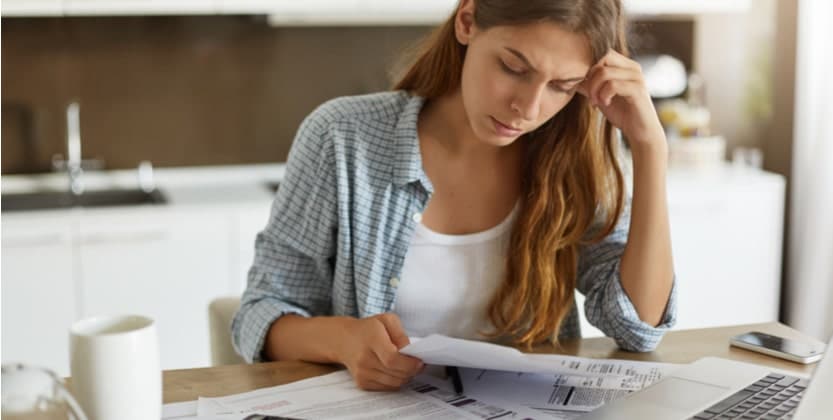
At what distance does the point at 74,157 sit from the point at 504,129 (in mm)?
2271

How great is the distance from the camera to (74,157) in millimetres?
3328

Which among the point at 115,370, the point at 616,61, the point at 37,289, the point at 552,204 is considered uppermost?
the point at 616,61

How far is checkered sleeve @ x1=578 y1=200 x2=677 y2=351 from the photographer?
1.46 meters

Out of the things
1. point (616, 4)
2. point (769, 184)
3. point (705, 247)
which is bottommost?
point (705, 247)

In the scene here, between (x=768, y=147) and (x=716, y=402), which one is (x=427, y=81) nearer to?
(x=716, y=402)

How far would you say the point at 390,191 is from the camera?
1602mm

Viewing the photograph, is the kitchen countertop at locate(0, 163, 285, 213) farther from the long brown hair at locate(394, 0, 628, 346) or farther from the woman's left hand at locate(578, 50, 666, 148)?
the woman's left hand at locate(578, 50, 666, 148)

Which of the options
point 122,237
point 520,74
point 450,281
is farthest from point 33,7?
point 520,74

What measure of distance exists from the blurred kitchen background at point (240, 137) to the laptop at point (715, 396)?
1.90 meters

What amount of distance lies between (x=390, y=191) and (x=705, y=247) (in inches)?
81.7

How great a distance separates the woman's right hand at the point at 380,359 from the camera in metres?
1.27

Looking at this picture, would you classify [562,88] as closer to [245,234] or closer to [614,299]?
[614,299]

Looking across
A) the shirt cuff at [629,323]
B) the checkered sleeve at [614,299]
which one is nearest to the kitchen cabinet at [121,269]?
the checkered sleeve at [614,299]

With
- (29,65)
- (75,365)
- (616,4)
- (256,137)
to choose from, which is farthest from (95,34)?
(75,365)
